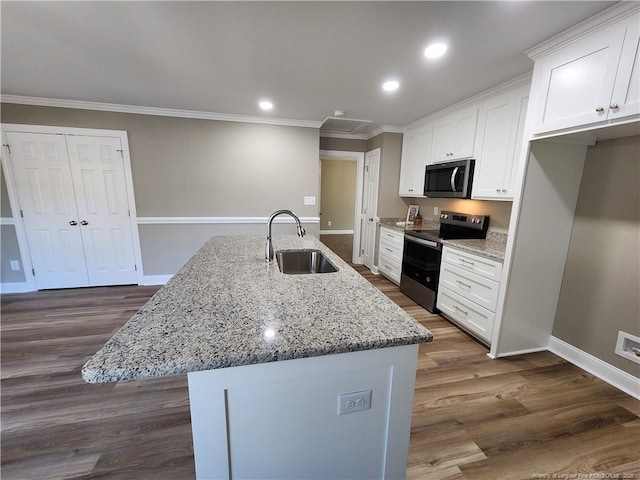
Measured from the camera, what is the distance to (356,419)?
90 cm

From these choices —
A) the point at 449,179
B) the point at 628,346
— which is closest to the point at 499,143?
the point at 449,179

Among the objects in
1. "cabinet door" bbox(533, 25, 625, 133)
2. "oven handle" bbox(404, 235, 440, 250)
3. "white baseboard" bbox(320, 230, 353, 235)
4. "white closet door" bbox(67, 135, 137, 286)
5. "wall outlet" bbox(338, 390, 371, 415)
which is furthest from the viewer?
"white baseboard" bbox(320, 230, 353, 235)

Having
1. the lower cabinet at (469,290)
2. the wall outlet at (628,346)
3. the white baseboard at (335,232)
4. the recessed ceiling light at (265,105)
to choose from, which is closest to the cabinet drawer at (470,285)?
the lower cabinet at (469,290)

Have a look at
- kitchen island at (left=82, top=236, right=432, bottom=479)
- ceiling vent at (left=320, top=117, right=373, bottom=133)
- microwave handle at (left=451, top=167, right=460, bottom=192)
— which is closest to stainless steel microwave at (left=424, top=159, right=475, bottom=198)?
microwave handle at (left=451, top=167, right=460, bottom=192)

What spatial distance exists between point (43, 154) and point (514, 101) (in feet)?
17.4

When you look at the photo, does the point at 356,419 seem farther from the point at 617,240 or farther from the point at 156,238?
the point at 156,238

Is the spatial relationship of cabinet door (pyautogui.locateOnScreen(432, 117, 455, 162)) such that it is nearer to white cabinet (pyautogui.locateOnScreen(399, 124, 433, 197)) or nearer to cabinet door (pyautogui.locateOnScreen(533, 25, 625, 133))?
white cabinet (pyautogui.locateOnScreen(399, 124, 433, 197))

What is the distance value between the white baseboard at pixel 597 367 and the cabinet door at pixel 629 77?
181cm

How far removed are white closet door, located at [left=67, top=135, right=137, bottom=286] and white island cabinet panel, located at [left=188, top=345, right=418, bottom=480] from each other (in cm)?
370

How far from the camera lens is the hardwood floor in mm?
1318

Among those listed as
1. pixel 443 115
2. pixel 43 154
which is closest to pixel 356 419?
pixel 443 115

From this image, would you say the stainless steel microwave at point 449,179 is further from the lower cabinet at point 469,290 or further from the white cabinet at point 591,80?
the white cabinet at point 591,80

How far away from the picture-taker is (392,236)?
3812 millimetres

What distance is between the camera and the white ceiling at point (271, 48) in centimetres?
149
